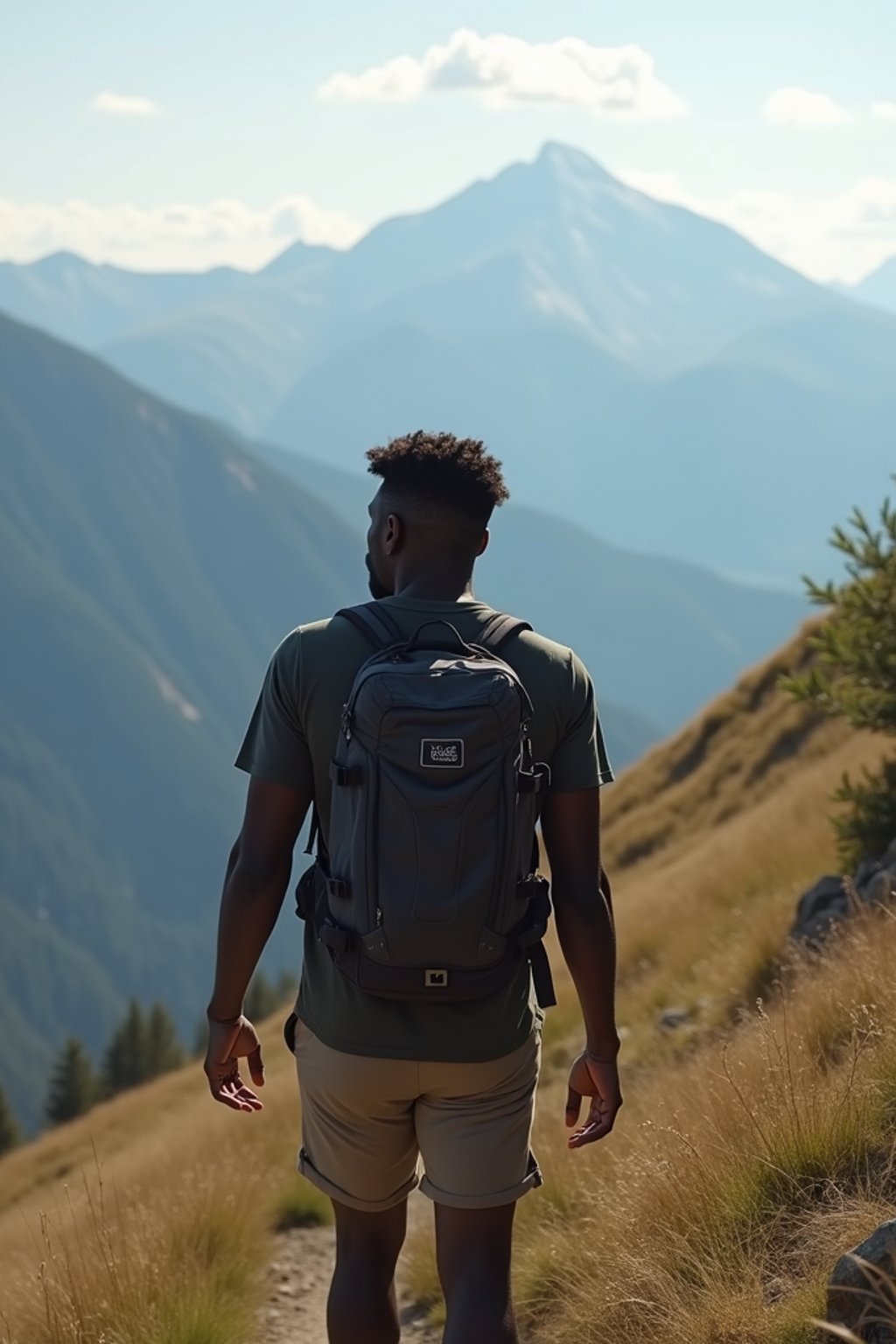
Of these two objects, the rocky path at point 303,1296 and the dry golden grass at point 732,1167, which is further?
the rocky path at point 303,1296

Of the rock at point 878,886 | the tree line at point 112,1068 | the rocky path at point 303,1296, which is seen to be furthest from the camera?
the tree line at point 112,1068

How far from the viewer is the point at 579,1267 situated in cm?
498

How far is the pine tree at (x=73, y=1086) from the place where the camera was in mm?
55781

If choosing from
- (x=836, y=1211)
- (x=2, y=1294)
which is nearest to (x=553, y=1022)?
(x=2, y=1294)

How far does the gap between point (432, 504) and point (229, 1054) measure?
61.6 inches

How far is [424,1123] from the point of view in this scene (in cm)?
361

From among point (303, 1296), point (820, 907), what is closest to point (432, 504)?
point (303, 1296)

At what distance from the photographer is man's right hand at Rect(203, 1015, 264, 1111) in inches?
151

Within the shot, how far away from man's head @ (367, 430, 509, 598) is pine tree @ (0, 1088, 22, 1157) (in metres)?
54.9

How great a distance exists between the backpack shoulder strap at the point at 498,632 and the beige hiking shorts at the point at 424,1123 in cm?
100

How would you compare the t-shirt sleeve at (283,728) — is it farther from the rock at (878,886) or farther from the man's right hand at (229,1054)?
the rock at (878,886)

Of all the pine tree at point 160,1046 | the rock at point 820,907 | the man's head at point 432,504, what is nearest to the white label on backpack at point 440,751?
the man's head at point 432,504

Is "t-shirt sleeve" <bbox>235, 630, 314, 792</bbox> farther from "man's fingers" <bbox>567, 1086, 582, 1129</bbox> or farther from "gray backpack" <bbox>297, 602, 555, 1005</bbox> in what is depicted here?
"man's fingers" <bbox>567, 1086, 582, 1129</bbox>

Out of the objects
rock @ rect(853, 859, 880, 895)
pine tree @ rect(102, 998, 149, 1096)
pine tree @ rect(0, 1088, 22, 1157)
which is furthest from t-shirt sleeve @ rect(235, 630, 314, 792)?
pine tree @ rect(102, 998, 149, 1096)
